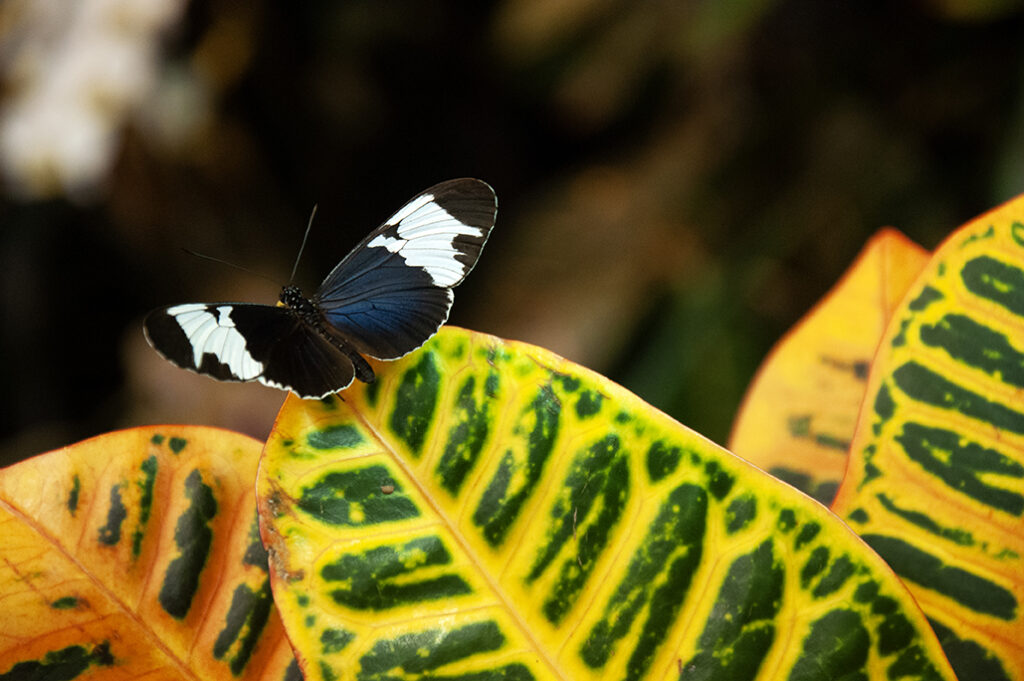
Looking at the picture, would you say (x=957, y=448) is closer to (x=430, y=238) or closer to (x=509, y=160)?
(x=430, y=238)

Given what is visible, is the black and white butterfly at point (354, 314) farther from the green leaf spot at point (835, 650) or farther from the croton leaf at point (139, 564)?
the green leaf spot at point (835, 650)

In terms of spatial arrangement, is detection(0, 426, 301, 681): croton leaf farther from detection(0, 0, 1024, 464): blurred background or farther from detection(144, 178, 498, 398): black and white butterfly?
detection(0, 0, 1024, 464): blurred background

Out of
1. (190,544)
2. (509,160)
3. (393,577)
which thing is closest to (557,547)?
(393,577)

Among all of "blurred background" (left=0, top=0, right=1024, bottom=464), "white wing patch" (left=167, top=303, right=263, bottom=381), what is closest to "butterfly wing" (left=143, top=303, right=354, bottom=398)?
"white wing patch" (left=167, top=303, right=263, bottom=381)

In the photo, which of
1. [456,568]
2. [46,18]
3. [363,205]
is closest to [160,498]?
[456,568]

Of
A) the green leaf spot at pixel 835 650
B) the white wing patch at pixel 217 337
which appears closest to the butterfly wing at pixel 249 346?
the white wing patch at pixel 217 337

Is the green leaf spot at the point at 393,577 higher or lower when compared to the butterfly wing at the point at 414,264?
lower
